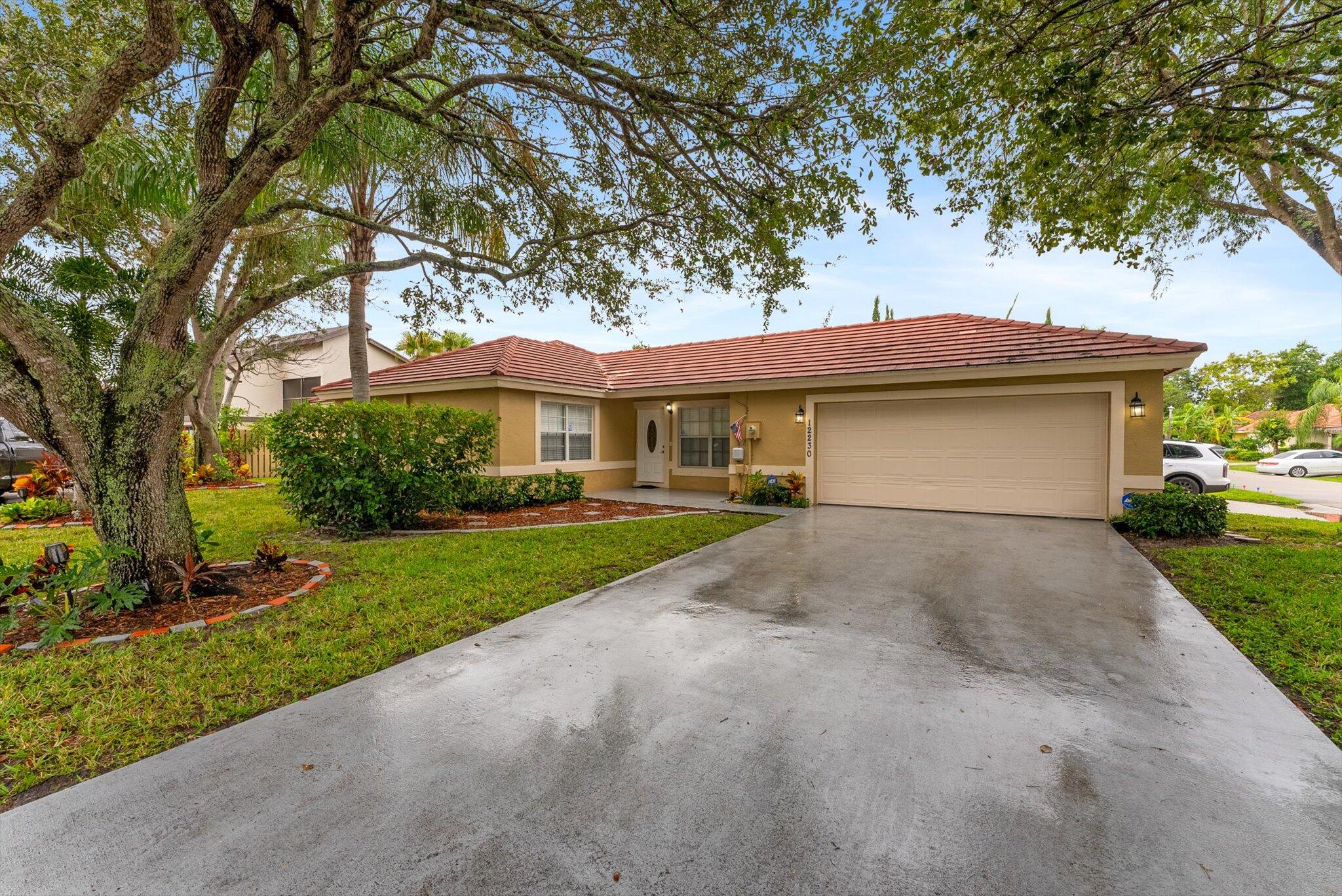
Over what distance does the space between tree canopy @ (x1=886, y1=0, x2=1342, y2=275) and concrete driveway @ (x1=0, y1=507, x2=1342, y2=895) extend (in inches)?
153

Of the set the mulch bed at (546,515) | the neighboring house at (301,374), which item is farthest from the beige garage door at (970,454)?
the neighboring house at (301,374)

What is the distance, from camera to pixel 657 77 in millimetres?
5297

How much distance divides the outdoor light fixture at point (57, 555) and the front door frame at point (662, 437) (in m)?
11.3

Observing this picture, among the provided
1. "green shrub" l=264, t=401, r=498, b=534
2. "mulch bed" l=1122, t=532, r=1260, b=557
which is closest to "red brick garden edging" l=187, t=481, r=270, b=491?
"green shrub" l=264, t=401, r=498, b=534

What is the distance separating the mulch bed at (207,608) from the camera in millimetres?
4141

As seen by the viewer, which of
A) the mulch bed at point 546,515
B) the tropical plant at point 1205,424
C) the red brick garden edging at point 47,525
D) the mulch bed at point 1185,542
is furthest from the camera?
the tropical plant at point 1205,424

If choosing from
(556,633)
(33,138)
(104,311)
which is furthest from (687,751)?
(33,138)

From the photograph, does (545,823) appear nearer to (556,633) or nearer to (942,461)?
(556,633)

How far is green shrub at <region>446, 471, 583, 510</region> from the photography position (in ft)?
33.2

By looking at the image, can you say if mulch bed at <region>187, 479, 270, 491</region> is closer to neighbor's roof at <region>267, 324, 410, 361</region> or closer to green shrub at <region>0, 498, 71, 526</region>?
green shrub at <region>0, 498, 71, 526</region>

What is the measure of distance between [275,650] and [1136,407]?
12.0m

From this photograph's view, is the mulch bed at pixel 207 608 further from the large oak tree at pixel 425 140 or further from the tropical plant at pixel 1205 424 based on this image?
the tropical plant at pixel 1205 424

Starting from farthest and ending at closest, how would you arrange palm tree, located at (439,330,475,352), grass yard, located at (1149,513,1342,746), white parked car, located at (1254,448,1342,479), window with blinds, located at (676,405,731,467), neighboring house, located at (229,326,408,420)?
palm tree, located at (439,330,475,352) < neighboring house, located at (229,326,408,420) < white parked car, located at (1254,448,1342,479) < window with blinds, located at (676,405,731,467) < grass yard, located at (1149,513,1342,746)

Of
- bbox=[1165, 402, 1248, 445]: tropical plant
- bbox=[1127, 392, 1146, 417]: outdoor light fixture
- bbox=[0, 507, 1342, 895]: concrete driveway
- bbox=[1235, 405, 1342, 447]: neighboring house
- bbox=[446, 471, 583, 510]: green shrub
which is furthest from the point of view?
bbox=[1165, 402, 1248, 445]: tropical plant
